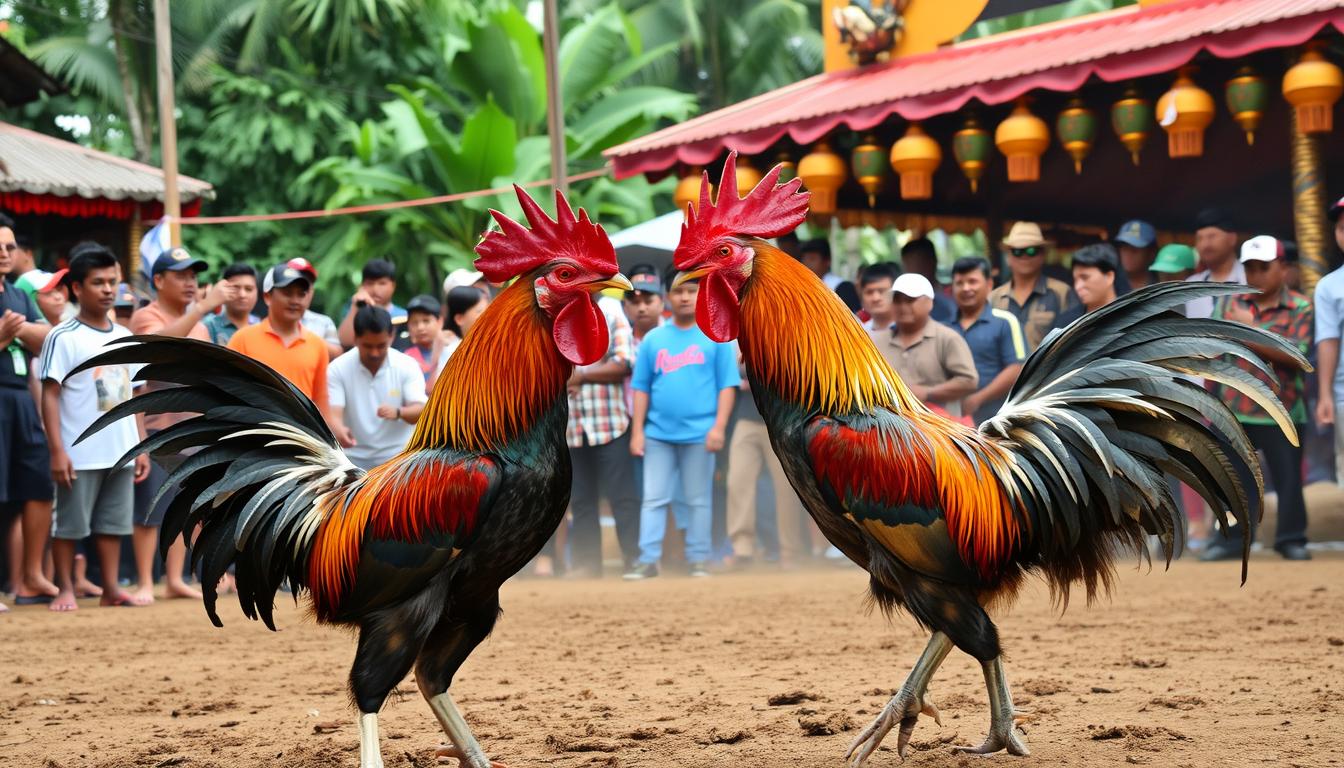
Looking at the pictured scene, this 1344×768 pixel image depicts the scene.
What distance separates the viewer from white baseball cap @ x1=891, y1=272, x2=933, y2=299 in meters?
9.33

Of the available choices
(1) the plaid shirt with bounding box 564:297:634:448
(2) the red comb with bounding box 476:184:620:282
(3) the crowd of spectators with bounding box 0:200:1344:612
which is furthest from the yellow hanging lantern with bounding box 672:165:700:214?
(2) the red comb with bounding box 476:184:620:282

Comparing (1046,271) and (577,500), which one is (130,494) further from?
(1046,271)

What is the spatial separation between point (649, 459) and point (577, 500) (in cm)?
66

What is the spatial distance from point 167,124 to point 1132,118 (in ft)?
35.3

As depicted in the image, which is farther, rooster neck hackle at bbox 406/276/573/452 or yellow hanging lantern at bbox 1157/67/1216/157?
yellow hanging lantern at bbox 1157/67/1216/157

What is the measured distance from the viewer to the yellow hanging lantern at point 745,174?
12.4m

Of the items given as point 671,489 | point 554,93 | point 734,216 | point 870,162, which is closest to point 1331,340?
point 870,162

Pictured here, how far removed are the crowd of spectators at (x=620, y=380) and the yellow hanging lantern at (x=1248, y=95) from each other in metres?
0.92

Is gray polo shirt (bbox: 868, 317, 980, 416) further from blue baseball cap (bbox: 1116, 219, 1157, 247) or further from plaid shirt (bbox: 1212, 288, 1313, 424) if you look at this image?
blue baseball cap (bbox: 1116, 219, 1157, 247)

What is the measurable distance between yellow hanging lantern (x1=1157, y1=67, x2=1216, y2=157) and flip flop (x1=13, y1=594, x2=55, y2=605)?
810 cm

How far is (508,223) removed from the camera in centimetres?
430

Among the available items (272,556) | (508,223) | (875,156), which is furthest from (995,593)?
(875,156)

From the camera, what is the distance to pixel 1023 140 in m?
10.8

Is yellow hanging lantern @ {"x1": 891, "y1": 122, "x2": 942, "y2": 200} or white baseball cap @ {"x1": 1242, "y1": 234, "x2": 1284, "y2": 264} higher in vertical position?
yellow hanging lantern @ {"x1": 891, "y1": 122, "x2": 942, "y2": 200}
